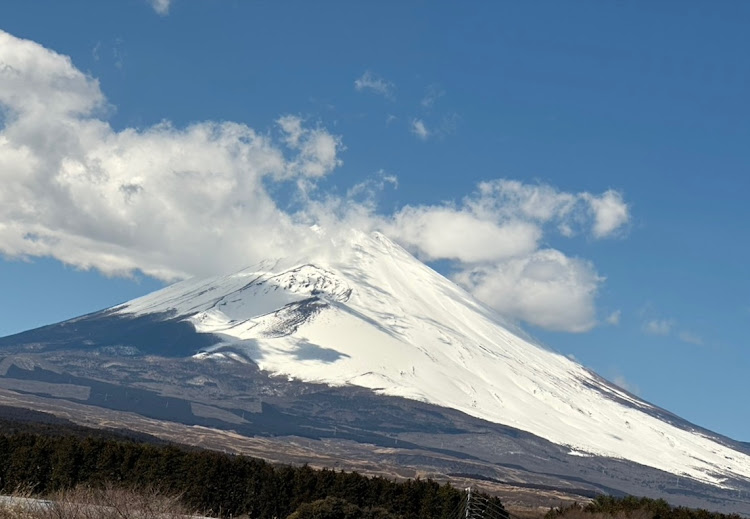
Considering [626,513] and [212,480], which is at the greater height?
[626,513]

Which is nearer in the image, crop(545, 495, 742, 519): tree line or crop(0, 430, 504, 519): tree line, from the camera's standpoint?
crop(545, 495, 742, 519): tree line

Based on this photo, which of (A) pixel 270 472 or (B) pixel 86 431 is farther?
(B) pixel 86 431

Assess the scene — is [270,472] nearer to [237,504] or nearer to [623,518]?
[237,504]

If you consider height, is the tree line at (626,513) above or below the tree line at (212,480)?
above

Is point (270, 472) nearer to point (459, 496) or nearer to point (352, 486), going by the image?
point (352, 486)

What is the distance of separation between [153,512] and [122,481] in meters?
34.9

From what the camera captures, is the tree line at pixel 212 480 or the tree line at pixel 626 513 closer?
the tree line at pixel 626 513

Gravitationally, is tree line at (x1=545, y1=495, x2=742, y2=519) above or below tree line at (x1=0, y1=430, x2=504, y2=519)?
above

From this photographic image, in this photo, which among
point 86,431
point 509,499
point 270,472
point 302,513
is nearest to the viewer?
point 302,513

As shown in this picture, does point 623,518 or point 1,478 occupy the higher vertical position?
point 623,518

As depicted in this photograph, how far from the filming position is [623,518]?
63.6 meters

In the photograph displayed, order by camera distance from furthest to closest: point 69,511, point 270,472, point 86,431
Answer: point 86,431 → point 270,472 → point 69,511

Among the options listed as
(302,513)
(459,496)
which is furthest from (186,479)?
(302,513)

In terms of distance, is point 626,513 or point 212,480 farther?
point 212,480
